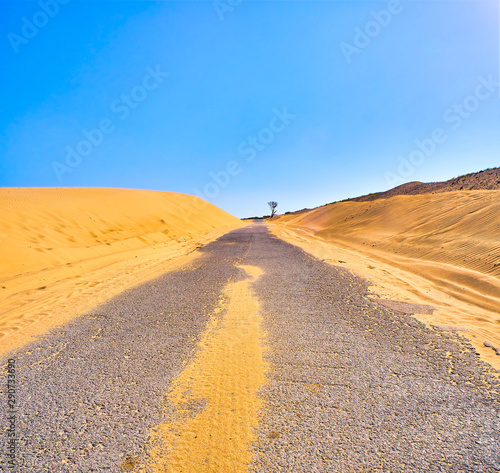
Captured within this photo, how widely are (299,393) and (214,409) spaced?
85cm

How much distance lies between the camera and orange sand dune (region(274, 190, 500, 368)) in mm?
4648

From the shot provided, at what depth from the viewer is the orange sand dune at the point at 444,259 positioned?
465cm

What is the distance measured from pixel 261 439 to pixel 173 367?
1.41m

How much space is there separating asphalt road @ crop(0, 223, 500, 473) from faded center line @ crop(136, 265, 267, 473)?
4.6 inches

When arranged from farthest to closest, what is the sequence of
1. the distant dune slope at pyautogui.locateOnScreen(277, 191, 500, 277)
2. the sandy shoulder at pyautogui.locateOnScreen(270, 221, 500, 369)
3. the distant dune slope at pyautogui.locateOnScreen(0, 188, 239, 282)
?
the distant dune slope at pyautogui.locateOnScreen(0, 188, 239, 282) → the distant dune slope at pyautogui.locateOnScreen(277, 191, 500, 277) → the sandy shoulder at pyautogui.locateOnScreen(270, 221, 500, 369)

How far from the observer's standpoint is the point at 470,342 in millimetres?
3484

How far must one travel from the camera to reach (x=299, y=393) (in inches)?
98.5

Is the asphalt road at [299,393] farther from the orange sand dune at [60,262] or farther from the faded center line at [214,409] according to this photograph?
the orange sand dune at [60,262]

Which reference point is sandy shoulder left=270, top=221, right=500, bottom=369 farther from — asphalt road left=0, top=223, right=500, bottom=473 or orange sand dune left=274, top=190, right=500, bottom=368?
asphalt road left=0, top=223, right=500, bottom=473

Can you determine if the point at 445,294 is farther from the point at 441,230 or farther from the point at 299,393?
the point at 441,230

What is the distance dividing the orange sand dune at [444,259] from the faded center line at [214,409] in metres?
2.98

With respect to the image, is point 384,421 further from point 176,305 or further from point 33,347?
point 33,347

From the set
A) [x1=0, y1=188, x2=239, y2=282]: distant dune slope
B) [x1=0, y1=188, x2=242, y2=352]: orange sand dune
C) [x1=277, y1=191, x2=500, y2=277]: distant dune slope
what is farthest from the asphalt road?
[x1=0, y1=188, x2=239, y2=282]: distant dune slope

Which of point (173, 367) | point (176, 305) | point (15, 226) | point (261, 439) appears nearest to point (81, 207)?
point (15, 226)
